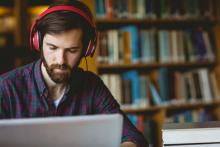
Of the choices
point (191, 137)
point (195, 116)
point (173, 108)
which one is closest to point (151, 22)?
point (173, 108)

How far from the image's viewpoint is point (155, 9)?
112 inches

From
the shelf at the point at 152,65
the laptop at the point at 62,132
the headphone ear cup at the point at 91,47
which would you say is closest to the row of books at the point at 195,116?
the shelf at the point at 152,65

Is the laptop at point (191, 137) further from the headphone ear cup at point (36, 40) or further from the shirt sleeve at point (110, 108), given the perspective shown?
the headphone ear cup at point (36, 40)

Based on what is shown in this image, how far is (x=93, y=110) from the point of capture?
1.94m

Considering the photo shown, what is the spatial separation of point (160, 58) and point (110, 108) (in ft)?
3.19

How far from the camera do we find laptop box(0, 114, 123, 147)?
1.18 m

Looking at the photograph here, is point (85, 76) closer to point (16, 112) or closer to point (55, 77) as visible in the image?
point (55, 77)

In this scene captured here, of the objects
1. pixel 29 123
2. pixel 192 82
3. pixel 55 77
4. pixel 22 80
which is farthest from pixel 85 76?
pixel 192 82

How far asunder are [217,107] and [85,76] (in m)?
1.37

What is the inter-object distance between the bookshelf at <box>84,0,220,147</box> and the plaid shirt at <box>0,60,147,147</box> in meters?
0.69

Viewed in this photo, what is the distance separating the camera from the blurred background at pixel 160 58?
2723 mm

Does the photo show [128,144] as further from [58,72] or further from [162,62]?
[162,62]

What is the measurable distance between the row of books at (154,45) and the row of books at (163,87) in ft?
0.37

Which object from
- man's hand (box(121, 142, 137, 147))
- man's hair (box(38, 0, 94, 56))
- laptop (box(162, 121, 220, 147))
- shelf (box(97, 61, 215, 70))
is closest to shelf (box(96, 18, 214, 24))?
shelf (box(97, 61, 215, 70))
